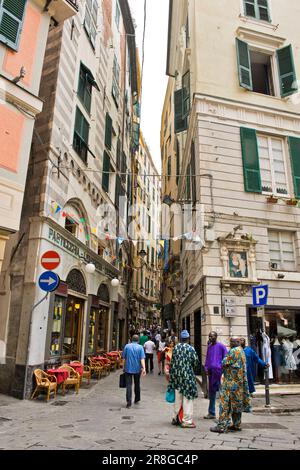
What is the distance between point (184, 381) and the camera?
20.6ft

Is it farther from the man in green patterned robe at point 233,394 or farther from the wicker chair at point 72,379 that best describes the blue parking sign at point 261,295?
the wicker chair at point 72,379

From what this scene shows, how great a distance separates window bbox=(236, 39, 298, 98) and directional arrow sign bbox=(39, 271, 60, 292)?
10.00 metres

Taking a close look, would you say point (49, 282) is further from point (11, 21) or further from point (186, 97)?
point (186, 97)

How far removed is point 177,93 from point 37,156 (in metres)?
8.55

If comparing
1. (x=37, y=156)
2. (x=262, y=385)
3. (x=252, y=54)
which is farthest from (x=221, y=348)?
(x=252, y=54)

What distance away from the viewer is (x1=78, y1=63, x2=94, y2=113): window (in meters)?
13.4

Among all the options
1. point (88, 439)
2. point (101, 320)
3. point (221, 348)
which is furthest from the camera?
point (101, 320)

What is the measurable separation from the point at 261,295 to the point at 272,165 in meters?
6.02

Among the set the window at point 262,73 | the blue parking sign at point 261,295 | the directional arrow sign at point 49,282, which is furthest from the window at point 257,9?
the directional arrow sign at point 49,282

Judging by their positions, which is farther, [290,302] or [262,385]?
[290,302]

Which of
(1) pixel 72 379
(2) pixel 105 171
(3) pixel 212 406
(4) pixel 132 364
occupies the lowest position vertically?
(3) pixel 212 406

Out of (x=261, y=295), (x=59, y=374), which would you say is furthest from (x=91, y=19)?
(x=59, y=374)

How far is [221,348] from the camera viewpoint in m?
7.40
